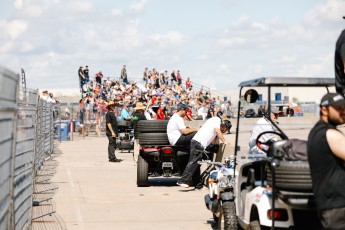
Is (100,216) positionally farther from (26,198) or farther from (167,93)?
(167,93)

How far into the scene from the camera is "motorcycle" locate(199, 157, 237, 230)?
8137mm

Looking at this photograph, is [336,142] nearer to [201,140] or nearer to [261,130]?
[261,130]

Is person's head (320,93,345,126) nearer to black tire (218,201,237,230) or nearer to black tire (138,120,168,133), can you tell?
black tire (218,201,237,230)

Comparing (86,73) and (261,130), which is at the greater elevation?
(86,73)

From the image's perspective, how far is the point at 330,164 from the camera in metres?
5.65

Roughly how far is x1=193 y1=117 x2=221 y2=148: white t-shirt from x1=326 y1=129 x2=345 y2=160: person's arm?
297 inches

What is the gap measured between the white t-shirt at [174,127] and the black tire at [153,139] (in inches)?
8.3

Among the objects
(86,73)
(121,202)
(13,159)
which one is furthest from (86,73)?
(13,159)

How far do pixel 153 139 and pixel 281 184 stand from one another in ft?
27.4

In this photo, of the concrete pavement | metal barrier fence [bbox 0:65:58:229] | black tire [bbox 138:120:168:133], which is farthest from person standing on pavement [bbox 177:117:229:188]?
metal barrier fence [bbox 0:65:58:229]

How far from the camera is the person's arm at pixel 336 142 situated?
5.56 metres

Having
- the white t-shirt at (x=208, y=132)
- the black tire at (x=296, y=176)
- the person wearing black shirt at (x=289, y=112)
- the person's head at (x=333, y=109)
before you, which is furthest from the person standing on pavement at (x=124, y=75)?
the person's head at (x=333, y=109)

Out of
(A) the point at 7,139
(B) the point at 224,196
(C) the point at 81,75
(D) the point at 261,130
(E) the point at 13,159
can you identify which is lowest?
(B) the point at 224,196

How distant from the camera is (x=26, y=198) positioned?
8.78 metres
